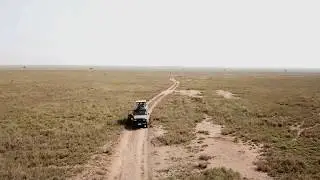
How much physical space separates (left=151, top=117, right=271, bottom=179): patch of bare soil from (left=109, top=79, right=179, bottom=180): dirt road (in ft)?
2.15

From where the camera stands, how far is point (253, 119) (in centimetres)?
3847

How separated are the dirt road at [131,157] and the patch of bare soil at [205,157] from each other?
655 mm

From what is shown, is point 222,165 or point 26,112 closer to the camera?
point 222,165

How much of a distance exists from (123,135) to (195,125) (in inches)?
329

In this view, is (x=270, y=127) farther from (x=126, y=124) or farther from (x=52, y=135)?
(x=52, y=135)

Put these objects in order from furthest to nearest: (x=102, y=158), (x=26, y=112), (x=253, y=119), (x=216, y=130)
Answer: (x=26, y=112) < (x=253, y=119) < (x=216, y=130) < (x=102, y=158)

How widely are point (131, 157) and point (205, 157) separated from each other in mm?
4716

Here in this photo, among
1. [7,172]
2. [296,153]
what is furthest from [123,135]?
[296,153]

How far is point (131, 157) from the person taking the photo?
24.0 meters

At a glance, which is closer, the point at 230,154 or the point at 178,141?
the point at 230,154

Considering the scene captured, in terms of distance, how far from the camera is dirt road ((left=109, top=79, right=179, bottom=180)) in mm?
20516

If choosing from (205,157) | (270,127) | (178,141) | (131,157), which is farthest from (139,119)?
(270,127)

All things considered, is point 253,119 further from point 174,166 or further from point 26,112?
point 26,112

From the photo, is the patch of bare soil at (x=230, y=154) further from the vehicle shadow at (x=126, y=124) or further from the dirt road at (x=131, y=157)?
the vehicle shadow at (x=126, y=124)
